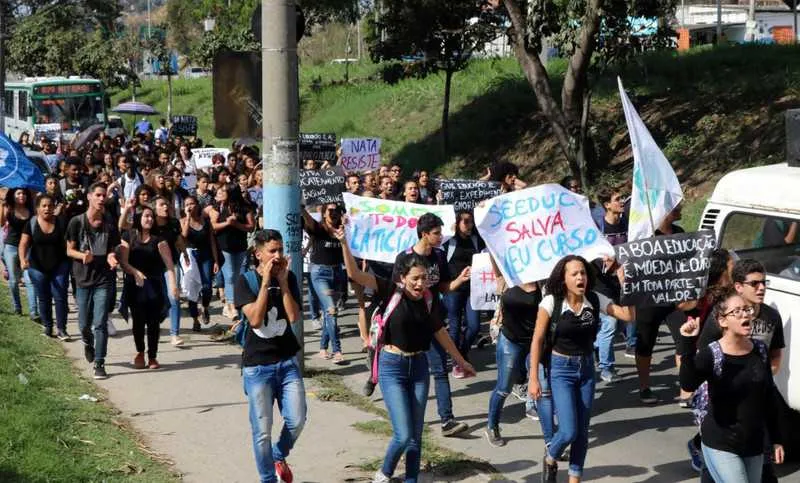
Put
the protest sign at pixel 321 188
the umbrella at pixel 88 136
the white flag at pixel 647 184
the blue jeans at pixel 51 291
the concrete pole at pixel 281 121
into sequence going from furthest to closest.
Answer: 1. the umbrella at pixel 88 136
2. the blue jeans at pixel 51 291
3. the protest sign at pixel 321 188
4. the concrete pole at pixel 281 121
5. the white flag at pixel 647 184

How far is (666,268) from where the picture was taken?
24.9 feet

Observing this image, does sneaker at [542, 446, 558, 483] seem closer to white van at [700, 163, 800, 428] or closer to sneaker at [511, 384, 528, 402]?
white van at [700, 163, 800, 428]

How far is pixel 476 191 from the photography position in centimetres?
1246

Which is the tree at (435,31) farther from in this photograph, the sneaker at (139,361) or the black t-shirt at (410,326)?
the black t-shirt at (410,326)

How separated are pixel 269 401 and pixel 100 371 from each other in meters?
4.33

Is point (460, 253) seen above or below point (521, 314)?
above

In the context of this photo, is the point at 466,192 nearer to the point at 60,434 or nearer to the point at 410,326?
the point at 410,326

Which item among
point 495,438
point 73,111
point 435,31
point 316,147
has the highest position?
point 435,31

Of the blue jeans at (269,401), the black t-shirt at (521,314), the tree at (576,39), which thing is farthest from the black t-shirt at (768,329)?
the tree at (576,39)

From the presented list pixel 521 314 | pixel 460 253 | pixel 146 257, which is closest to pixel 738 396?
pixel 521 314

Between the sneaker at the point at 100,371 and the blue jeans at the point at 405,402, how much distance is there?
176 inches

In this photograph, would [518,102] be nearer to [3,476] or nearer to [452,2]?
[452,2]

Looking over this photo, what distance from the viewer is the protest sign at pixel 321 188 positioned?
12.0 meters

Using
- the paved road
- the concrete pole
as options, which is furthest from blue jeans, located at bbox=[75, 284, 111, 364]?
the concrete pole
